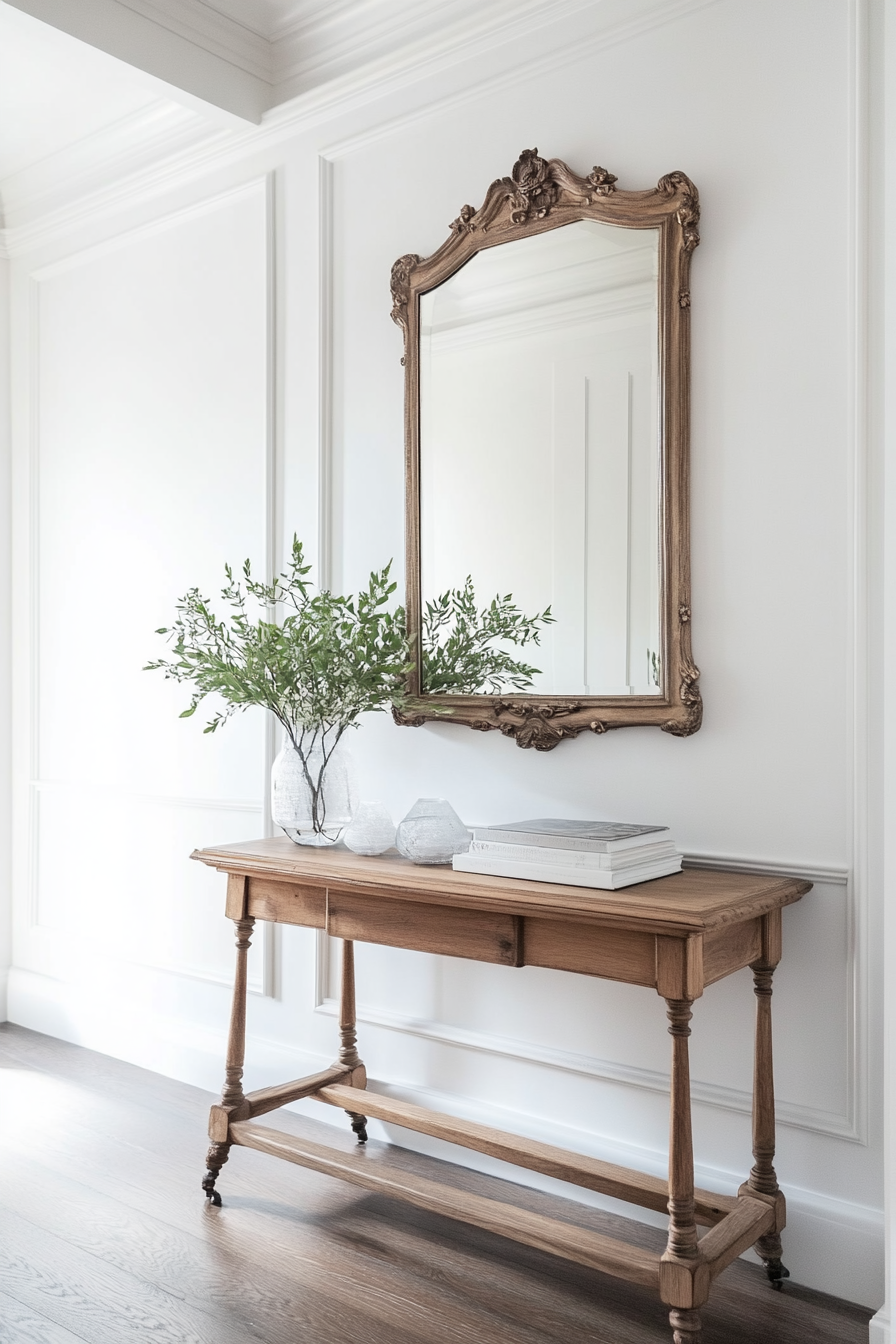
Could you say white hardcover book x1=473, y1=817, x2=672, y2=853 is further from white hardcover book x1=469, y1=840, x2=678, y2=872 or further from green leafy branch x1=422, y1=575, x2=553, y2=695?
green leafy branch x1=422, y1=575, x2=553, y2=695

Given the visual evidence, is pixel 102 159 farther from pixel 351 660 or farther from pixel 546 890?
pixel 546 890

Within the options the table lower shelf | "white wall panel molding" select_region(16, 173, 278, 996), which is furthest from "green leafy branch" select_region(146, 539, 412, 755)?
the table lower shelf

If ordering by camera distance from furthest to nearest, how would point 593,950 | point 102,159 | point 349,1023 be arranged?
point 102,159, point 349,1023, point 593,950

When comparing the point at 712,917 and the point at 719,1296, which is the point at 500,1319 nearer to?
the point at 719,1296

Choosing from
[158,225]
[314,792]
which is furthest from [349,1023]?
[158,225]

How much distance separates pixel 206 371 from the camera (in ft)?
10.8

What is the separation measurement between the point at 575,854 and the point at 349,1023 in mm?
1117

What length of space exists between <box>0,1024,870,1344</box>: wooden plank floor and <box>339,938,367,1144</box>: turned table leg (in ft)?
0.32

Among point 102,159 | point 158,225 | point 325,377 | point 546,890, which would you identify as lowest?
point 546,890

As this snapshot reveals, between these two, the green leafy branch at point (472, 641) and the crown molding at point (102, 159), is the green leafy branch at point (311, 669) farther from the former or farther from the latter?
the crown molding at point (102, 159)

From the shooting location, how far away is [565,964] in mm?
1913

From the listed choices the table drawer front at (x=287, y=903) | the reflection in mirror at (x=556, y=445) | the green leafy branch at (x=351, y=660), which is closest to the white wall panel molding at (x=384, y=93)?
the reflection in mirror at (x=556, y=445)

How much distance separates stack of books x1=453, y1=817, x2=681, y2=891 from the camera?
6.27 ft

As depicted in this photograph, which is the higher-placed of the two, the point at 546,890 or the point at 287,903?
the point at 546,890
